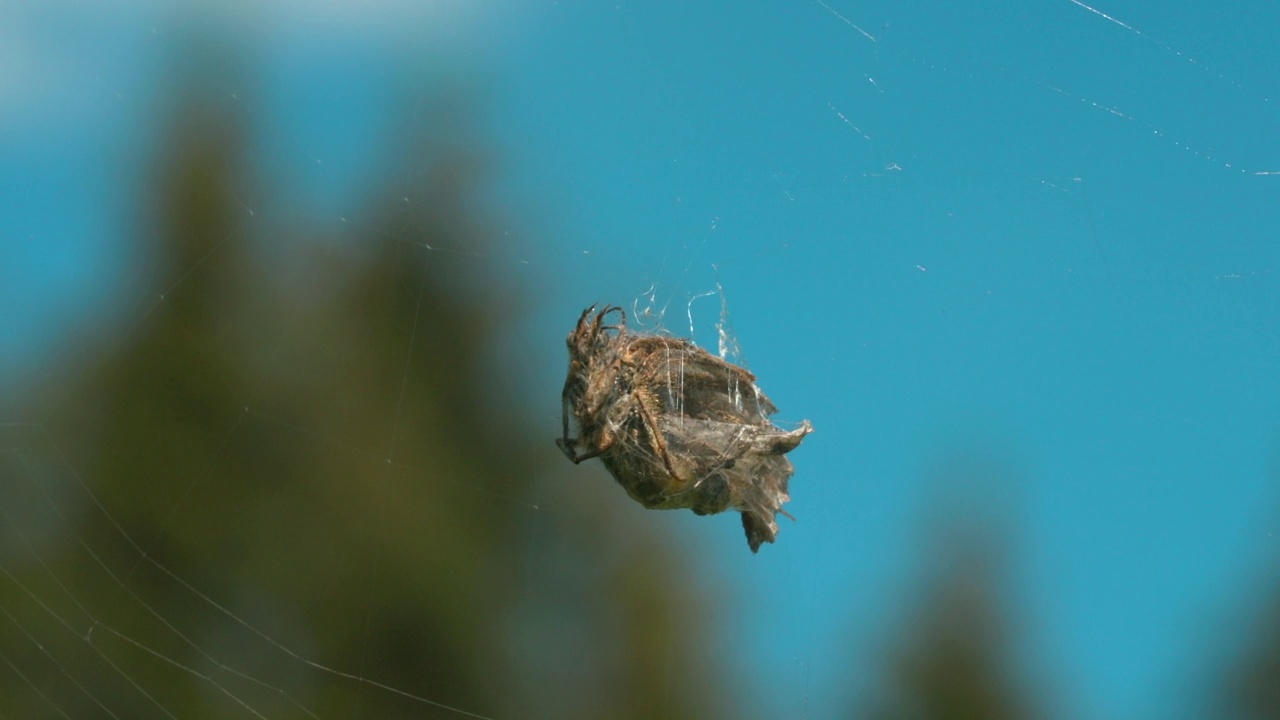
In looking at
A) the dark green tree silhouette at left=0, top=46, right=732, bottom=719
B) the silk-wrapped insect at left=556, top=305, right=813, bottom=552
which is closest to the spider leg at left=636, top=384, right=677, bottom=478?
the silk-wrapped insect at left=556, top=305, right=813, bottom=552

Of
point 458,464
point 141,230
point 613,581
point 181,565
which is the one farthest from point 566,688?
point 141,230

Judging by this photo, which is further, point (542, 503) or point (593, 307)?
point (542, 503)

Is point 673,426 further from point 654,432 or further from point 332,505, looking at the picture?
point 332,505

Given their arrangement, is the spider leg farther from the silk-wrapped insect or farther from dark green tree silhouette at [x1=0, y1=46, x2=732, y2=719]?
dark green tree silhouette at [x1=0, y1=46, x2=732, y2=719]

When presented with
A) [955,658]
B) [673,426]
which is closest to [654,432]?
[673,426]

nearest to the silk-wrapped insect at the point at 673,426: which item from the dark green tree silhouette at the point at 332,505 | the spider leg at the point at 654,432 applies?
the spider leg at the point at 654,432

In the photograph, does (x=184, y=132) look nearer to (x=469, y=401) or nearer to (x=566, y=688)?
(x=469, y=401)
